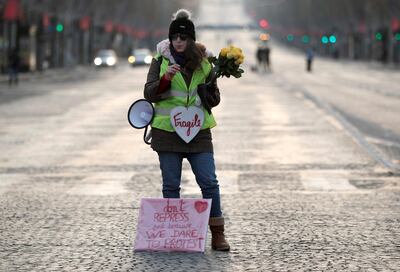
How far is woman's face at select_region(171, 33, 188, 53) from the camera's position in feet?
27.8

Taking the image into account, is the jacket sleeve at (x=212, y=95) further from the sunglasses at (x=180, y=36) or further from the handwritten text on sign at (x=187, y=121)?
the sunglasses at (x=180, y=36)

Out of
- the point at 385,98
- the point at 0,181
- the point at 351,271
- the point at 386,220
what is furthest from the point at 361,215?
the point at 385,98

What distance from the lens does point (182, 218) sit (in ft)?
27.9

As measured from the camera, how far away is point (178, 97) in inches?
341

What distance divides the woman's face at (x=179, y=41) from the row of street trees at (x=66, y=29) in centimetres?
4958

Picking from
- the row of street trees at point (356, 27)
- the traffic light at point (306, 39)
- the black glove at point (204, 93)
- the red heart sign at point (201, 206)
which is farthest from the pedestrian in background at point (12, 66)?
the traffic light at point (306, 39)

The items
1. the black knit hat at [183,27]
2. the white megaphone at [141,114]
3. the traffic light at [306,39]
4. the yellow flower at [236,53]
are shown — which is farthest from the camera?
the traffic light at [306,39]

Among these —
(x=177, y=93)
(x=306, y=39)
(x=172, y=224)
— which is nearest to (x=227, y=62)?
(x=177, y=93)

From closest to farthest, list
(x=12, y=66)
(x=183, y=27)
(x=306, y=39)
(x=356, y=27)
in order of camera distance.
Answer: (x=183, y=27), (x=12, y=66), (x=356, y=27), (x=306, y=39)

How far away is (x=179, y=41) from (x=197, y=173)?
95 cm

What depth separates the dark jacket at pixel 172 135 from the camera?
8.58 metres

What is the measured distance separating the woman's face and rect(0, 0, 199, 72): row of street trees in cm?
4958

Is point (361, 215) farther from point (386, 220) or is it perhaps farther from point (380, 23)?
point (380, 23)

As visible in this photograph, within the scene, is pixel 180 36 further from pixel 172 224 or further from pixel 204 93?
pixel 172 224
